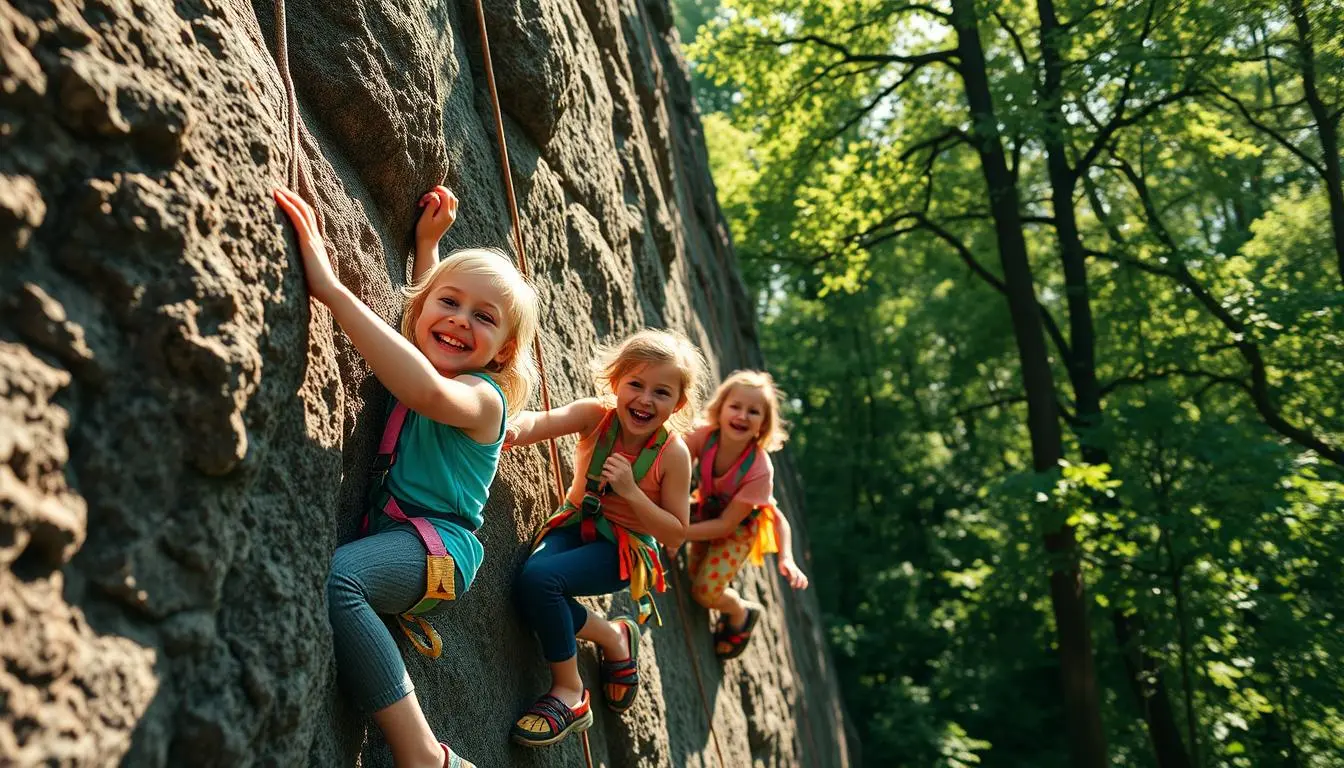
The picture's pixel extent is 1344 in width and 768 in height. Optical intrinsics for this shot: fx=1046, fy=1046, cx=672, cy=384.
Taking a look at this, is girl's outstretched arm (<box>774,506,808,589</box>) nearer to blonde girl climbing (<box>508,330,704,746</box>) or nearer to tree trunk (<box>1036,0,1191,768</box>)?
blonde girl climbing (<box>508,330,704,746</box>)

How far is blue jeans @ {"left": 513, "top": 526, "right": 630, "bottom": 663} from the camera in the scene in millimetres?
3178

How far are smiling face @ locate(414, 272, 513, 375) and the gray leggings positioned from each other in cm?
50

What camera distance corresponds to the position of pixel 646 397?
3.60m

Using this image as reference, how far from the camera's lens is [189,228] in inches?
65.3

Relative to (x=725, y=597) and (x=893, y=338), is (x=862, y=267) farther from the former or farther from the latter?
(x=725, y=597)

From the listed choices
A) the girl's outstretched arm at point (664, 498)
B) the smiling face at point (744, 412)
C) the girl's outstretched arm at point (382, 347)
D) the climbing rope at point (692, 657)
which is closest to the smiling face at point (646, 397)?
the girl's outstretched arm at point (664, 498)

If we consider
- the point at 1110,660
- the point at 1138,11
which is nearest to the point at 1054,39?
the point at 1138,11

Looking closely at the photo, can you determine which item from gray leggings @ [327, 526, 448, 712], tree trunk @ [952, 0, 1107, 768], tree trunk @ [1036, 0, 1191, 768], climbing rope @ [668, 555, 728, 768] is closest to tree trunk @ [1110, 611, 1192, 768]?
tree trunk @ [1036, 0, 1191, 768]

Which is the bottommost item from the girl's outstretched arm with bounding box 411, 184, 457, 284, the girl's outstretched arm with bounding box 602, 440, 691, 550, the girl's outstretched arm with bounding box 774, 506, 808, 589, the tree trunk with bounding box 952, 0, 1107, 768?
the girl's outstretched arm with bounding box 602, 440, 691, 550

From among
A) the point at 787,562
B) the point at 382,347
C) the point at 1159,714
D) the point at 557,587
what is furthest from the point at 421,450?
the point at 1159,714

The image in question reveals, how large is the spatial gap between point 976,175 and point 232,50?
47.6ft

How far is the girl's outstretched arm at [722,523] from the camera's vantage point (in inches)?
180

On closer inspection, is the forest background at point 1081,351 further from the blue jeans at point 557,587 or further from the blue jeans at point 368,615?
the blue jeans at point 368,615

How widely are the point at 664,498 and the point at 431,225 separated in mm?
1302
